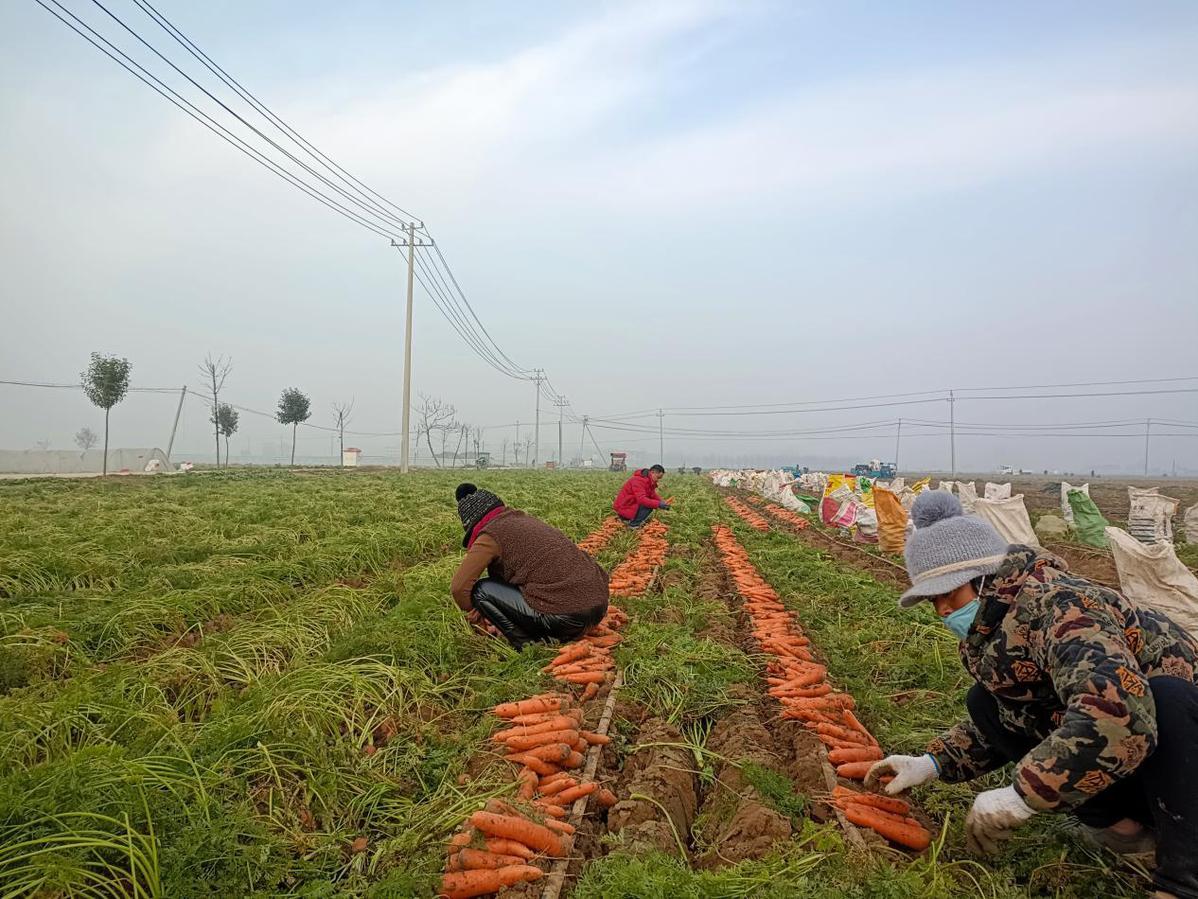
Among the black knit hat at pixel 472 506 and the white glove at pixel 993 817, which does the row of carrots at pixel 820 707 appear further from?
the black knit hat at pixel 472 506

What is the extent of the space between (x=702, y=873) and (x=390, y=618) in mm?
3500

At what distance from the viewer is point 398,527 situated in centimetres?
1061

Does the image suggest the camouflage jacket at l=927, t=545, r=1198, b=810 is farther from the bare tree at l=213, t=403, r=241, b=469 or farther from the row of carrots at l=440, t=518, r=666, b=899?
the bare tree at l=213, t=403, r=241, b=469

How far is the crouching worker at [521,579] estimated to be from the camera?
485 cm

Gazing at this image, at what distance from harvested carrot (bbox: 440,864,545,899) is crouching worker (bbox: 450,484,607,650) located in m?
2.48

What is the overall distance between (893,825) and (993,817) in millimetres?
A: 479

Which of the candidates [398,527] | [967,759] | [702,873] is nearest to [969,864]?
[967,759]

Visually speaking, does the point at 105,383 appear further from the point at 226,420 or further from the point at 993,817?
the point at 993,817

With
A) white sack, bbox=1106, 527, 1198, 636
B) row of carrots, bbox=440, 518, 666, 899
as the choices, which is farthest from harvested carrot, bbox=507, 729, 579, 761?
white sack, bbox=1106, 527, 1198, 636

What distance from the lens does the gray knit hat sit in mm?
2393

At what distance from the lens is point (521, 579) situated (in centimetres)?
491

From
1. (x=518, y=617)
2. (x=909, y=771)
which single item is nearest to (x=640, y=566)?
(x=518, y=617)

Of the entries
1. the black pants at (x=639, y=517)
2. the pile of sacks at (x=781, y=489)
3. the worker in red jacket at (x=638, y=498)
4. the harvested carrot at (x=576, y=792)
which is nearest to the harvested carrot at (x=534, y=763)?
the harvested carrot at (x=576, y=792)

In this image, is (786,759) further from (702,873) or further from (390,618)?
(390,618)
